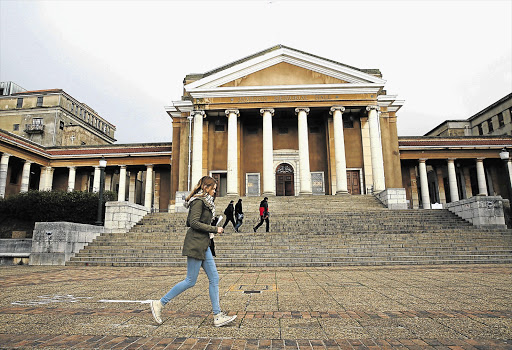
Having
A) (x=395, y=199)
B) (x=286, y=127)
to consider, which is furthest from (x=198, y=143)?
(x=395, y=199)

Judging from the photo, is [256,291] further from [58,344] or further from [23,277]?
[23,277]

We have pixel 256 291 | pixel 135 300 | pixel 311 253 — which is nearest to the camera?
pixel 135 300

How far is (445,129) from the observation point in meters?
48.4

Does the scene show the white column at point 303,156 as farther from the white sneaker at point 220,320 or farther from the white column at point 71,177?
the white column at point 71,177

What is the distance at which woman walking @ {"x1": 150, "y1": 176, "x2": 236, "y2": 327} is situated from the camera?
3.89m

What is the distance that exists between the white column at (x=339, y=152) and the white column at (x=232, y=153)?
7416 millimetres

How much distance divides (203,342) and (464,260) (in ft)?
34.0

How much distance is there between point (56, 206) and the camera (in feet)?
61.7

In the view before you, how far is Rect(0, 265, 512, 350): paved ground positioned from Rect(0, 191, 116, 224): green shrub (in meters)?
12.4

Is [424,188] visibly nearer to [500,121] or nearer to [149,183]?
[500,121]

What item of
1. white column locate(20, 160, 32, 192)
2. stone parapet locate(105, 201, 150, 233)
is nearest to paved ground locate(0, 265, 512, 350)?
stone parapet locate(105, 201, 150, 233)

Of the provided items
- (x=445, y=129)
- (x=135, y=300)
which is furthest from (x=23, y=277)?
(x=445, y=129)

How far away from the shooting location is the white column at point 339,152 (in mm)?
25141

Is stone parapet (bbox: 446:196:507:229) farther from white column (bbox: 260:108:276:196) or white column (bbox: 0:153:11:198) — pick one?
white column (bbox: 0:153:11:198)
